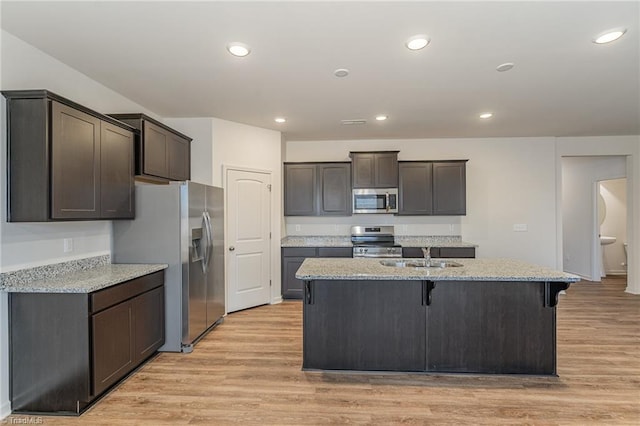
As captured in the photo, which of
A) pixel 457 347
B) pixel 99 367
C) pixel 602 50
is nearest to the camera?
pixel 99 367

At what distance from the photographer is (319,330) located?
2908 mm

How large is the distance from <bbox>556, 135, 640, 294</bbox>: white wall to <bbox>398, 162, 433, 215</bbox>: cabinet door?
92.2 inches

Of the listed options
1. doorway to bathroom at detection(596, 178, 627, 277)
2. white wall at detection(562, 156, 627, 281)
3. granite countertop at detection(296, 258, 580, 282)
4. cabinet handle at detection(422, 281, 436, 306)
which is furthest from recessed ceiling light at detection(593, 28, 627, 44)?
doorway to bathroom at detection(596, 178, 627, 277)

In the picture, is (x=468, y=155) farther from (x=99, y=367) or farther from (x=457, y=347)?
(x=99, y=367)

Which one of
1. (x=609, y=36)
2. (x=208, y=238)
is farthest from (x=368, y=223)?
(x=609, y=36)

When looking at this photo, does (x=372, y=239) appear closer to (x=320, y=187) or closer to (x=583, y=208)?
(x=320, y=187)

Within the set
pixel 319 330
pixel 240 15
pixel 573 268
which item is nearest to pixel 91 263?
pixel 319 330

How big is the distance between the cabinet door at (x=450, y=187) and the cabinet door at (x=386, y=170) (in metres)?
0.65

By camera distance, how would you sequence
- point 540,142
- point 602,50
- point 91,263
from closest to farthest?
point 602,50
point 91,263
point 540,142

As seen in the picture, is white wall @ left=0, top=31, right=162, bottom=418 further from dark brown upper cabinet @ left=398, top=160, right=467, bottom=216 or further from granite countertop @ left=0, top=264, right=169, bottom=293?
dark brown upper cabinet @ left=398, top=160, right=467, bottom=216

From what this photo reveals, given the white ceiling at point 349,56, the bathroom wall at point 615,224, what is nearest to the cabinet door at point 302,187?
the white ceiling at point 349,56

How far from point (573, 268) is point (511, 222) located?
2521 mm

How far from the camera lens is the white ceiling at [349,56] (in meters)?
2.12

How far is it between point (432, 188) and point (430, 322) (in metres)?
3.04
